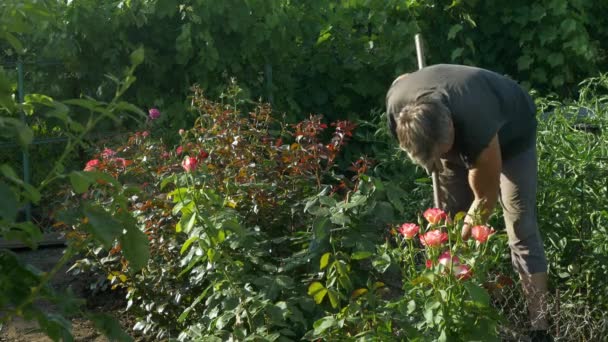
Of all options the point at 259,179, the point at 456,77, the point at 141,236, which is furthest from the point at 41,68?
the point at 141,236

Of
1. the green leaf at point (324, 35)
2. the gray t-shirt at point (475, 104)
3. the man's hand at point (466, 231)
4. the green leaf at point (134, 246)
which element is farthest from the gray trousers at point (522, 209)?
the green leaf at point (324, 35)

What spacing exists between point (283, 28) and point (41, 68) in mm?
1636

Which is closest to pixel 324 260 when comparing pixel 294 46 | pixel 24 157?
pixel 294 46

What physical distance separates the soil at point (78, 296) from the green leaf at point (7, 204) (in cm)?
221

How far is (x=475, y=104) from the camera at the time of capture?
3.68 metres

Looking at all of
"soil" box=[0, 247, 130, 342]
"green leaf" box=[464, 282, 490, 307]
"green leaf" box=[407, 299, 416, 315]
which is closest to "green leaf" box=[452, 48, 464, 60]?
"soil" box=[0, 247, 130, 342]

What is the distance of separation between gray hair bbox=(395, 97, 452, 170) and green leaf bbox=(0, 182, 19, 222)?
70.7 inches

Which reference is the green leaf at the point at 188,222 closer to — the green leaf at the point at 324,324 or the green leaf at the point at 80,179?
the green leaf at the point at 324,324

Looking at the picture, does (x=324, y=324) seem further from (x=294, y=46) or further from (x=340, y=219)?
(x=294, y=46)

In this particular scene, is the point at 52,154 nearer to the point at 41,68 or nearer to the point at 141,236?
the point at 41,68

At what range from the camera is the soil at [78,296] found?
452cm

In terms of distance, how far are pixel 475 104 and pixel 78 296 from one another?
2.62 meters

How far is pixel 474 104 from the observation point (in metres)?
3.67

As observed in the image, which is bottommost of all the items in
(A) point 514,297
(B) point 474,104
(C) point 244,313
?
(A) point 514,297
